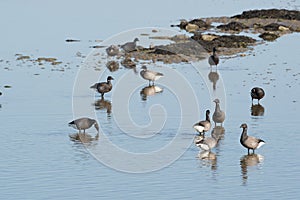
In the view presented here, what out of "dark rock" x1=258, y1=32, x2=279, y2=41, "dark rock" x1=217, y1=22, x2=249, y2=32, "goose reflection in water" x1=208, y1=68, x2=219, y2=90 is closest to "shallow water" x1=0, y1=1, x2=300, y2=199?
"goose reflection in water" x1=208, y1=68, x2=219, y2=90

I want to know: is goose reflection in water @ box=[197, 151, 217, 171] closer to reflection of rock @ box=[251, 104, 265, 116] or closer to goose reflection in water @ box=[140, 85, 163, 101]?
reflection of rock @ box=[251, 104, 265, 116]

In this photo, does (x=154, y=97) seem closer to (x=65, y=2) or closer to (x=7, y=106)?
(x=7, y=106)

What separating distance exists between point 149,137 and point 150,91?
246 inches

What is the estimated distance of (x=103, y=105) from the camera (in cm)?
2392

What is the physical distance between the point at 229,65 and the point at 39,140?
13.3 metres

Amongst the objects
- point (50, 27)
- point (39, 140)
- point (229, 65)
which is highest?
point (50, 27)

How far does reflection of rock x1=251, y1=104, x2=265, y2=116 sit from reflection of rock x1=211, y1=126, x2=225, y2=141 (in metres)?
2.11

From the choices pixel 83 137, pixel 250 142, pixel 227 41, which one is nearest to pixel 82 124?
pixel 83 137

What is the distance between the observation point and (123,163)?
1734 centimetres

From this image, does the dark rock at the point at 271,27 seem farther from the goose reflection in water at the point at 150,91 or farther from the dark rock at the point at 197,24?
the goose reflection in water at the point at 150,91

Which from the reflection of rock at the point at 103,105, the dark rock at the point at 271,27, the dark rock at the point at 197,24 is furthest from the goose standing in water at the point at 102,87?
the dark rock at the point at 271,27

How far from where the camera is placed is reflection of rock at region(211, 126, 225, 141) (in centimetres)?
1967

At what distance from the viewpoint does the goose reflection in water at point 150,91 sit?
2538cm

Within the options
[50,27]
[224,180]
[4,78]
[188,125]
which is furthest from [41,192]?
[50,27]
